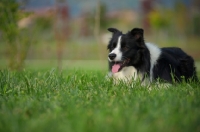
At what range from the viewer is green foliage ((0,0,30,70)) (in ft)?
31.7

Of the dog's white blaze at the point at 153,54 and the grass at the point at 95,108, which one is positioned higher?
the dog's white blaze at the point at 153,54

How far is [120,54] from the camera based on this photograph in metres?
5.93

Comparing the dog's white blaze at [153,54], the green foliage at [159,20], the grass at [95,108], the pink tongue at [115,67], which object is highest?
the green foliage at [159,20]

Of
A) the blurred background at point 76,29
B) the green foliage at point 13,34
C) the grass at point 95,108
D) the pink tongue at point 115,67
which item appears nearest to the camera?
the grass at point 95,108

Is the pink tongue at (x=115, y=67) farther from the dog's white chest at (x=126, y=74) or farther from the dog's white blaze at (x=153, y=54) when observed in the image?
the dog's white blaze at (x=153, y=54)

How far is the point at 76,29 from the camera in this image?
43844mm

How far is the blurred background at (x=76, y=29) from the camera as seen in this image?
1001cm

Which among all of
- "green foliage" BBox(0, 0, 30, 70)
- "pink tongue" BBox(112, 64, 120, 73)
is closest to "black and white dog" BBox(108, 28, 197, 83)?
"pink tongue" BBox(112, 64, 120, 73)

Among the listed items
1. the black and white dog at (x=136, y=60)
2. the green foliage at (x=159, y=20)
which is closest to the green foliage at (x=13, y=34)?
the black and white dog at (x=136, y=60)

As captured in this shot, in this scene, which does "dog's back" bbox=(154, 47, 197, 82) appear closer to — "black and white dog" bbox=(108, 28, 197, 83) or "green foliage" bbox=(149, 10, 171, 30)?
"black and white dog" bbox=(108, 28, 197, 83)

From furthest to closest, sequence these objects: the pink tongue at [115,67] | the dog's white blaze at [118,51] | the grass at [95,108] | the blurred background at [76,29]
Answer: the blurred background at [76,29] → the pink tongue at [115,67] → the dog's white blaze at [118,51] → the grass at [95,108]

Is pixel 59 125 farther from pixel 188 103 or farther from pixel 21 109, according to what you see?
pixel 188 103

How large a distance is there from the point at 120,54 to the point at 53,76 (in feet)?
3.87

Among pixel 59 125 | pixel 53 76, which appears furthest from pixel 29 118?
pixel 53 76
